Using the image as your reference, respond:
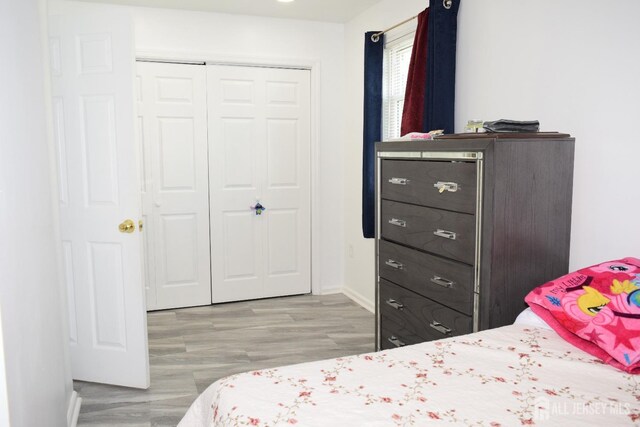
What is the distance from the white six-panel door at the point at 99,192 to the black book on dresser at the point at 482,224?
1483mm

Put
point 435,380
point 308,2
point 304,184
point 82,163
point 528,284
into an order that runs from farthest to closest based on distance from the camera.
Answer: point 304,184 → point 308,2 → point 82,163 → point 528,284 → point 435,380

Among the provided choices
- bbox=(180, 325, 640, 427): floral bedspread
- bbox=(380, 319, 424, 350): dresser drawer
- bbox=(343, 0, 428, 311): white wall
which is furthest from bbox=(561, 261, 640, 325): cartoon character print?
bbox=(343, 0, 428, 311): white wall

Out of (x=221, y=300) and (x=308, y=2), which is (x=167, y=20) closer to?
(x=308, y=2)

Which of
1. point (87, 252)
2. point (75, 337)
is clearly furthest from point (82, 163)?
point (75, 337)

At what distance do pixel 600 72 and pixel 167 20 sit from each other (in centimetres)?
324

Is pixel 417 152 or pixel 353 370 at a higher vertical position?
pixel 417 152

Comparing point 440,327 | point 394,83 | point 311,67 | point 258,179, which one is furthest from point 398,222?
point 311,67

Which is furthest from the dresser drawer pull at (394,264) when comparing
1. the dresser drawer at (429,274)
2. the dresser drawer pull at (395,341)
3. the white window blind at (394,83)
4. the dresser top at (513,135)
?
the white window blind at (394,83)

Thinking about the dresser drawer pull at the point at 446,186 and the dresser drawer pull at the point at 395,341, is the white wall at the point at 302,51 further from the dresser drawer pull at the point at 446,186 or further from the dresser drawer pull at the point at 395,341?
the dresser drawer pull at the point at 446,186

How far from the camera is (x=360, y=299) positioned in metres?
4.59

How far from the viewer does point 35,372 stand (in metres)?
1.69

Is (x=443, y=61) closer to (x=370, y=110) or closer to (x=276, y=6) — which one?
(x=370, y=110)

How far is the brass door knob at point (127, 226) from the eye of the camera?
282 centimetres

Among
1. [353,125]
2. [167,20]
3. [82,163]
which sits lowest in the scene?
[82,163]
